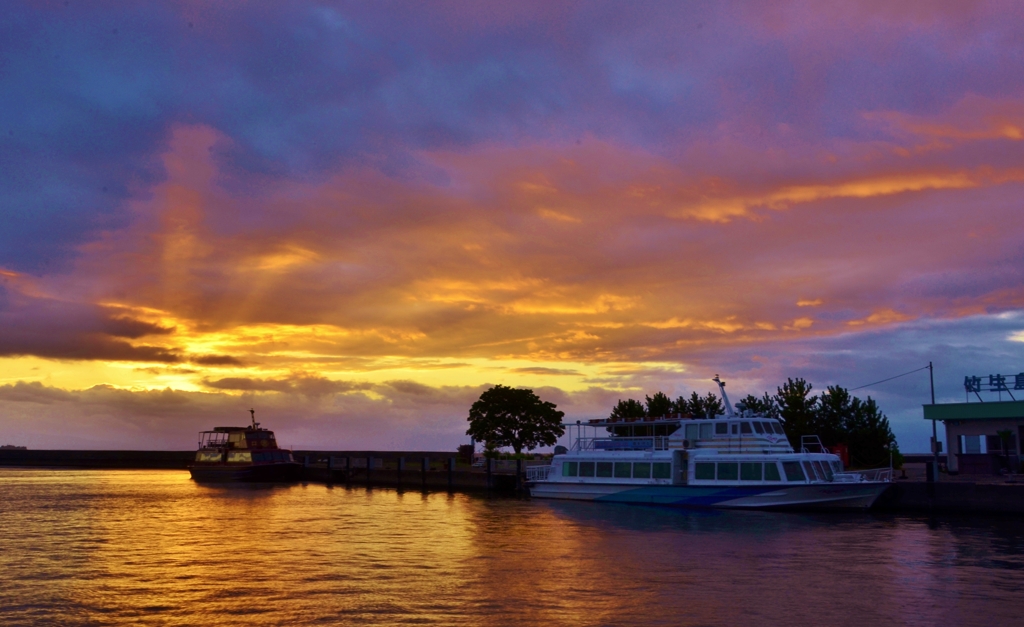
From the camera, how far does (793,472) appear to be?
48.4 m

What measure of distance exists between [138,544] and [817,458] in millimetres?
35054

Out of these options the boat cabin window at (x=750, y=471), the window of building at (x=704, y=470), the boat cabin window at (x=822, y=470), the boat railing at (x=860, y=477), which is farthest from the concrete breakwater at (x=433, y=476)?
the window of building at (x=704, y=470)

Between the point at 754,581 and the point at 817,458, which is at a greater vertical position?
the point at 817,458

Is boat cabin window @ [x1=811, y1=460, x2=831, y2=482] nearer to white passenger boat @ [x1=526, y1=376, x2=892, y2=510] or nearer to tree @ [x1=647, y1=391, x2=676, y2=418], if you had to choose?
white passenger boat @ [x1=526, y1=376, x2=892, y2=510]

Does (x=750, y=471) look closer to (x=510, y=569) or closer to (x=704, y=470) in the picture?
(x=704, y=470)

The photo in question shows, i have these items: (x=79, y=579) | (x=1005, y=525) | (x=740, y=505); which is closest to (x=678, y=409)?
(x=740, y=505)

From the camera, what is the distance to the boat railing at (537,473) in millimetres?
63225

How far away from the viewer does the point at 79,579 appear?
28.2 meters

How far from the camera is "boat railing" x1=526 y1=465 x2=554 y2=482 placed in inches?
2489

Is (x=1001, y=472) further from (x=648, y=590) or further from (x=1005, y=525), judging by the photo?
(x=648, y=590)

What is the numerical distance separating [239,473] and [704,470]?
52649mm

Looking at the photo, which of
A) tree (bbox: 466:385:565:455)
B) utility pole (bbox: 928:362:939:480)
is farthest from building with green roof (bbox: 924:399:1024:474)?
tree (bbox: 466:385:565:455)

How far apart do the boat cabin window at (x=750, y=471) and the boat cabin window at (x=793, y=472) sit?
148 cm

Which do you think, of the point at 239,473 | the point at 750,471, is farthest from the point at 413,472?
the point at 750,471
